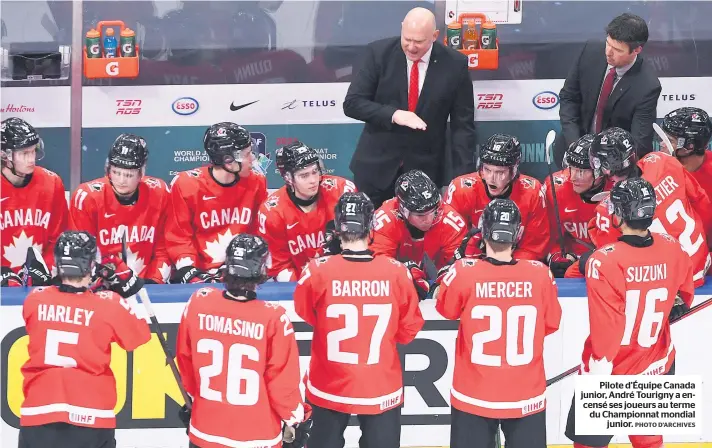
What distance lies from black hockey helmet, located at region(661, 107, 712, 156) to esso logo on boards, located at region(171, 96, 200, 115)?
2.98 m

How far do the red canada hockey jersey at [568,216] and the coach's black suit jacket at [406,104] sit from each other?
536 mm

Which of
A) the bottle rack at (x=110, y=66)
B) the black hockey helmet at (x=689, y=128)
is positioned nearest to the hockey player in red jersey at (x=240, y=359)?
the black hockey helmet at (x=689, y=128)

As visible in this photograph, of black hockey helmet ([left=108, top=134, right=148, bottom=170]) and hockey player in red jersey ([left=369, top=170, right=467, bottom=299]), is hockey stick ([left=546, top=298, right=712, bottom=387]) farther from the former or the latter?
black hockey helmet ([left=108, top=134, right=148, bottom=170])

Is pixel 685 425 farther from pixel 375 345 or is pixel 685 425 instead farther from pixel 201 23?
pixel 201 23

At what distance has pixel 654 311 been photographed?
5.26 m

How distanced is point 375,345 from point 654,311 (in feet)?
4.11

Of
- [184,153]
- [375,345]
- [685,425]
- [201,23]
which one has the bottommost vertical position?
[685,425]

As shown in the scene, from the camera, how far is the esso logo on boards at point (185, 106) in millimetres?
7633

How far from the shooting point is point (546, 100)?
7629 mm

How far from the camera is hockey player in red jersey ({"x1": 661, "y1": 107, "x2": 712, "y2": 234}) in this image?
629cm

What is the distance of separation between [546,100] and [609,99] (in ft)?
3.13

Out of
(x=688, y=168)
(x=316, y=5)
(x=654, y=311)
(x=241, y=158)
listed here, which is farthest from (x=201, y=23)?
(x=654, y=311)

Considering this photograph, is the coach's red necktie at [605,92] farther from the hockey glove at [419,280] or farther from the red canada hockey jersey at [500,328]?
the red canada hockey jersey at [500,328]

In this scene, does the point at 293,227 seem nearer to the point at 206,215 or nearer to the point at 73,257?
the point at 206,215
